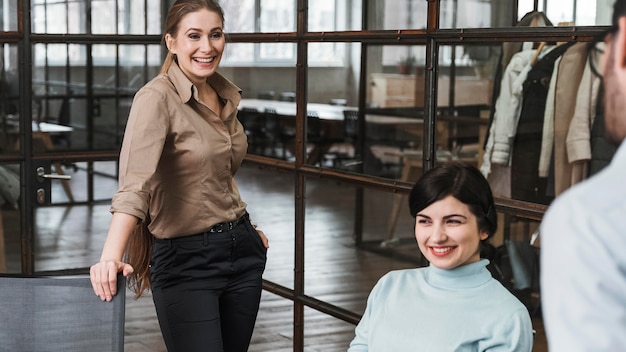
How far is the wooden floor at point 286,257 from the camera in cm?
374

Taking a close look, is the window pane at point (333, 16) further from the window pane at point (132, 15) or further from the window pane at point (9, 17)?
the window pane at point (9, 17)

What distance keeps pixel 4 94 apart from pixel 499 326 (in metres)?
3.23

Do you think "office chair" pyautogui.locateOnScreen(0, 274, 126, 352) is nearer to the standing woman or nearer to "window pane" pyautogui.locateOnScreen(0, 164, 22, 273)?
the standing woman

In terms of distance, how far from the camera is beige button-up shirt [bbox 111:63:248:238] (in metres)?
2.38

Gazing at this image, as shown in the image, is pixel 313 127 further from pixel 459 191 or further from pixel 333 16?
pixel 459 191

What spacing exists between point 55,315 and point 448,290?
823mm

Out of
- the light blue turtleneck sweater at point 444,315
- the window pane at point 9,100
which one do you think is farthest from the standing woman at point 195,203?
the window pane at point 9,100

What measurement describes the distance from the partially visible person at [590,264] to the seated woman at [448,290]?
1159mm

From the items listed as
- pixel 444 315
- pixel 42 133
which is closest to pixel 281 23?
pixel 42 133

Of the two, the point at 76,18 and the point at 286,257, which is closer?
the point at 286,257

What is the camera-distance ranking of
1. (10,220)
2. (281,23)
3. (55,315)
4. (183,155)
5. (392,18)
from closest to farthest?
(55,315)
(183,155)
(392,18)
(281,23)
(10,220)

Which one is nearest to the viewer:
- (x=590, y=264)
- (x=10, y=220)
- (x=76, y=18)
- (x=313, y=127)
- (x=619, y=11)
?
(x=590, y=264)

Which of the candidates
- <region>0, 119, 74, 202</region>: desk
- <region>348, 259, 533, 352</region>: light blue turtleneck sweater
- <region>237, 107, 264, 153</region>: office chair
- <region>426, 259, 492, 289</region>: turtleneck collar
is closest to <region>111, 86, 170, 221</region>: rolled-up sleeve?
<region>348, 259, 533, 352</region>: light blue turtleneck sweater

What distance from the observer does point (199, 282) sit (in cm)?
250
